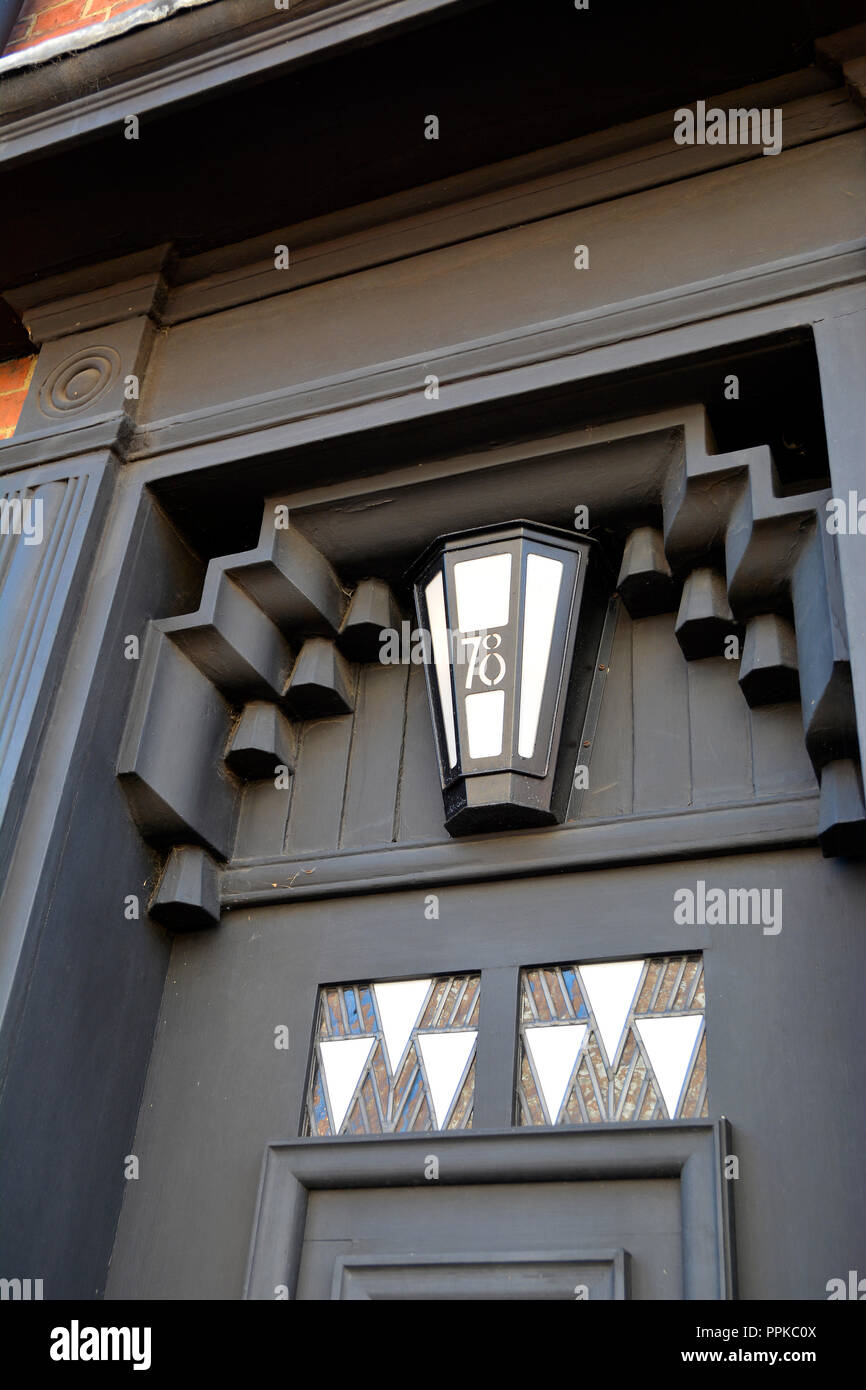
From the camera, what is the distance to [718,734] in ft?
8.58

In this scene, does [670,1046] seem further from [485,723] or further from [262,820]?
[262,820]

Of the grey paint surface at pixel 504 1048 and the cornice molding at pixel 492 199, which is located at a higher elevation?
the cornice molding at pixel 492 199

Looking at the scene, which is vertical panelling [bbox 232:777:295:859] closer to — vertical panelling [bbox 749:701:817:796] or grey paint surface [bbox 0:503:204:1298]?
grey paint surface [bbox 0:503:204:1298]

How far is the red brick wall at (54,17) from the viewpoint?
12.0ft

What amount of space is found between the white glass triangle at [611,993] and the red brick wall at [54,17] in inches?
109

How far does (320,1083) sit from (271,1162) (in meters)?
0.18

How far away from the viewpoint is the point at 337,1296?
2.29m

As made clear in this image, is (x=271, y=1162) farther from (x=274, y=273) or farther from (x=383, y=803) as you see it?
(x=274, y=273)

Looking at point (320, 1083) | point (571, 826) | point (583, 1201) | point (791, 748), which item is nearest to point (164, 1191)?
point (320, 1083)

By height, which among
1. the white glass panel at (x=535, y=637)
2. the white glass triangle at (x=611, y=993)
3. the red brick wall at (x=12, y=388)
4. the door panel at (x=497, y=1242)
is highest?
the red brick wall at (x=12, y=388)

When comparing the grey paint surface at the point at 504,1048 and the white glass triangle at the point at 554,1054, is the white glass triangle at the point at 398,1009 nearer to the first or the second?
the grey paint surface at the point at 504,1048

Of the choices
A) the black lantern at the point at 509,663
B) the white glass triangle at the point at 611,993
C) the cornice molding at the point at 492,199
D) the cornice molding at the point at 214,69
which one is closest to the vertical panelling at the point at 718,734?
the black lantern at the point at 509,663

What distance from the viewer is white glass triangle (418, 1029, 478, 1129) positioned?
2.44 metres

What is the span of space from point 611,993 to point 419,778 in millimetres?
634
